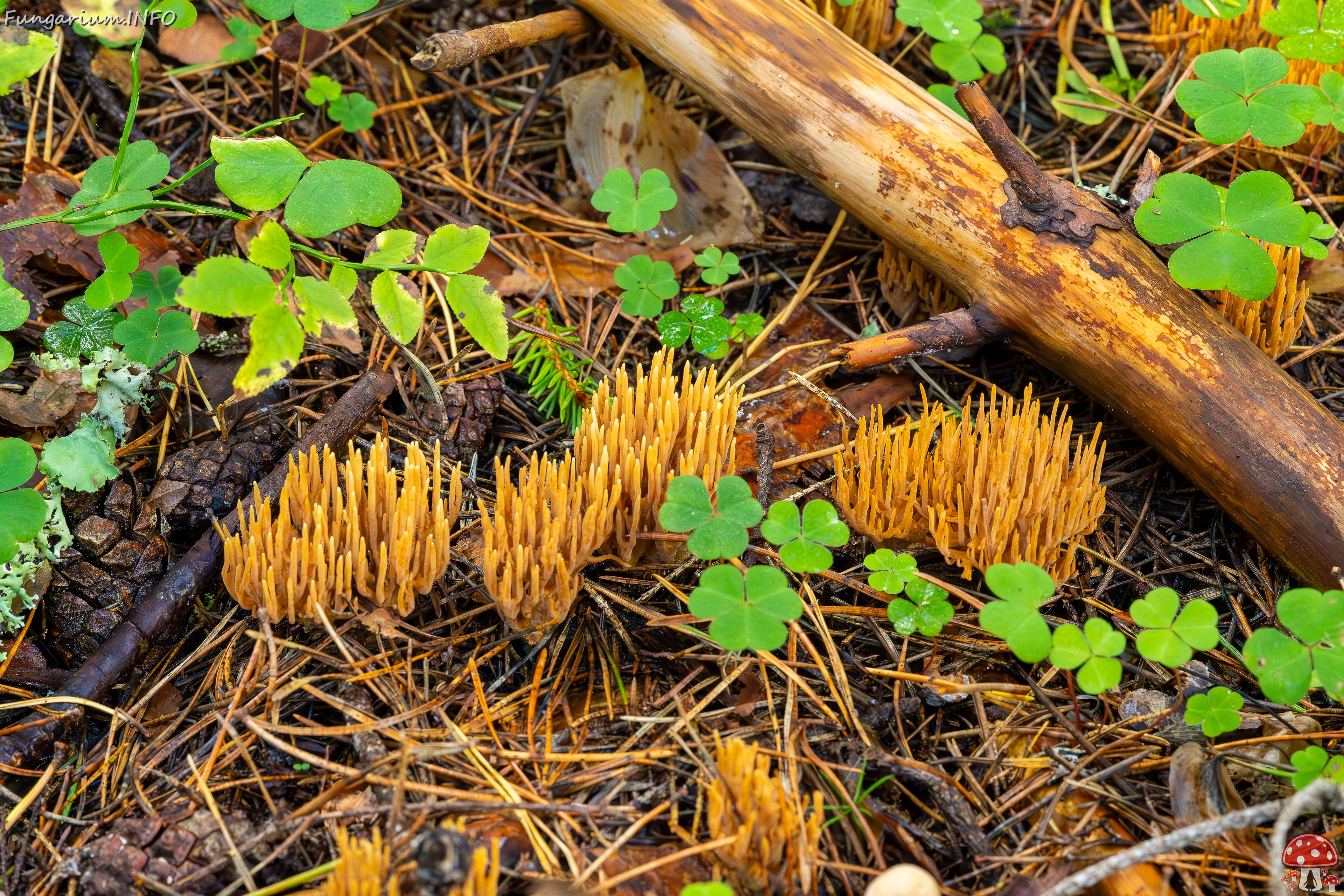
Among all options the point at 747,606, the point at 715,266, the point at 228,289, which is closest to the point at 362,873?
the point at 747,606

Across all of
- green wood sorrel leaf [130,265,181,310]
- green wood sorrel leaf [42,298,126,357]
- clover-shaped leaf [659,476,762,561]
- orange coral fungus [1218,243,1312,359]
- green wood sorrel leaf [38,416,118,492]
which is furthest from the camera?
orange coral fungus [1218,243,1312,359]

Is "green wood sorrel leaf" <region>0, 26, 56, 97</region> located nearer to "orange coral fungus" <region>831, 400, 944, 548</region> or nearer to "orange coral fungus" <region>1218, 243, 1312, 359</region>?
"orange coral fungus" <region>831, 400, 944, 548</region>

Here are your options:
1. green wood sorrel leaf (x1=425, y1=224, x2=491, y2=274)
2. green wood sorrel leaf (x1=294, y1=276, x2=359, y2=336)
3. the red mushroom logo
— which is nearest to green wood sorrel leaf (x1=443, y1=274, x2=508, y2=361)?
green wood sorrel leaf (x1=425, y1=224, x2=491, y2=274)

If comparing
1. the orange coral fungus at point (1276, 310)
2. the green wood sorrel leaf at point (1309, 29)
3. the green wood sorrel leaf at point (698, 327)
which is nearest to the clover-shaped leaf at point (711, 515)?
the green wood sorrel leaf at point (698, 327)

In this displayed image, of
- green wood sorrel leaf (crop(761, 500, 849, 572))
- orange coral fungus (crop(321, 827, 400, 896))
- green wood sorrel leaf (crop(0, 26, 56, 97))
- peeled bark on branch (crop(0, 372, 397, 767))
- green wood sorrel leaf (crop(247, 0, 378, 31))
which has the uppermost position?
green wood sorrel leaf (crop(247, 0, 378, 31))

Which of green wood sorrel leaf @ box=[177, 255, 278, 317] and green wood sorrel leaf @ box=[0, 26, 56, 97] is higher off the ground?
green wood sorrel leaf @ box=[0, 26, 56, 97]

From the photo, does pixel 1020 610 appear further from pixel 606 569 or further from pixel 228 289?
pixel 228 289
